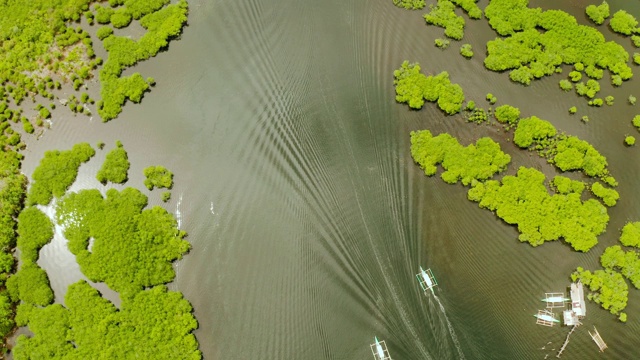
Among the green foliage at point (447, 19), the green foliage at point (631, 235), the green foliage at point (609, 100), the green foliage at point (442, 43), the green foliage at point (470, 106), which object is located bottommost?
the green foliage at point (631, 235)

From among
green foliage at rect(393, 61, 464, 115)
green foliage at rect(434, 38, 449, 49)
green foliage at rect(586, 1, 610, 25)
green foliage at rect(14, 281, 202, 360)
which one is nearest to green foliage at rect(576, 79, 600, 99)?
green foliage at rect(586, 1, 610, 25)

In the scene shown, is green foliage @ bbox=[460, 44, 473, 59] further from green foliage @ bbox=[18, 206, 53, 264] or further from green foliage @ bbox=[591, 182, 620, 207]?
green foliage @ bbox=[18, 206, 53, 264]

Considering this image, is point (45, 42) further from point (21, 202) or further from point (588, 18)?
point (588, 18)

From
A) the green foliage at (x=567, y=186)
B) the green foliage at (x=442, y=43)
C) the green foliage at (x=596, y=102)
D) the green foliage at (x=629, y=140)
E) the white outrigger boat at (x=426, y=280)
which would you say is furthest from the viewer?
the green foliage at (x=442, y=43)

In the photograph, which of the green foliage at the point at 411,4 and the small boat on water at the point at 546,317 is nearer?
the small boat on water at the point at 546,317

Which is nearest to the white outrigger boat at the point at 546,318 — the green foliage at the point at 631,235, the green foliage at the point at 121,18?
the green foliage at the point at 631,235

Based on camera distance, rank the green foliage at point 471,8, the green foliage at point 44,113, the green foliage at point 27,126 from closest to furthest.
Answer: the green foliage at point 27,126
the green foliage at point 44,113
the green foliage at point 471,8

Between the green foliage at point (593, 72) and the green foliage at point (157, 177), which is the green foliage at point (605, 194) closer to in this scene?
the green foliage at point (593, 72)
